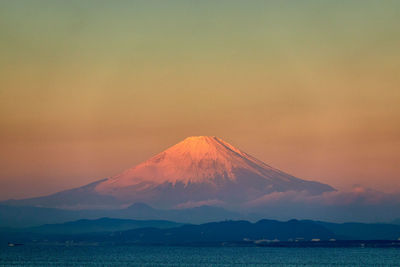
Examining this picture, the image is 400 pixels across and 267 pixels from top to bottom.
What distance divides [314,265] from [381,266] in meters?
11.7

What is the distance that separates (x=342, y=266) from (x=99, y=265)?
136 feet

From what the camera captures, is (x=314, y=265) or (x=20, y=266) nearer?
(x=20, y=266)

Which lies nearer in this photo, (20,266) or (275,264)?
(20,266)

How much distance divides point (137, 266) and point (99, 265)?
7.45 meters

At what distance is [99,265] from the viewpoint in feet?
384

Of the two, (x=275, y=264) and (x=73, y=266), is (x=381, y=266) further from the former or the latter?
(x=73, y=266)

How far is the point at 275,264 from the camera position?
123500mm

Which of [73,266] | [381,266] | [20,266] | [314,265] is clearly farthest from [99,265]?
[381,266]

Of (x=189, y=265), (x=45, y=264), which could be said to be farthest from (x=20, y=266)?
(x=189, y=265)

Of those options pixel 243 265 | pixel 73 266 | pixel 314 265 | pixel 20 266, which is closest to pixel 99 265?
pixel 73 266

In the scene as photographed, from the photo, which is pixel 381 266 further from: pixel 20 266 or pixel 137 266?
pixel 20 266

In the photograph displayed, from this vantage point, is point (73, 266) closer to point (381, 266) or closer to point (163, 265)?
point (163, 265)

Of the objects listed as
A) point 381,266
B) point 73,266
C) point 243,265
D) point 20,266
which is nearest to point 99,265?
point 73,266

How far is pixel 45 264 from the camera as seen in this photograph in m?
120
